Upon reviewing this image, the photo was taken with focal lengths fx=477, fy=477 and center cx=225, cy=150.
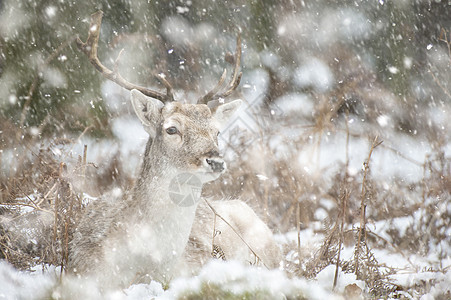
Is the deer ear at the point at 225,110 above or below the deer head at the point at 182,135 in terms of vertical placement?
above

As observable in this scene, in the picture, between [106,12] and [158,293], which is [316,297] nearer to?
[158,293]

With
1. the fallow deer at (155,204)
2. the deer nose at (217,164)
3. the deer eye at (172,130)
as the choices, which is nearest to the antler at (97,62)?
the fallow deer at (155,204)

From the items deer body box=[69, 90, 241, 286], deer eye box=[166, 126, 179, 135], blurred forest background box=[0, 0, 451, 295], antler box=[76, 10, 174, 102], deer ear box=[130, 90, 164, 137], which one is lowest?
deer body box=[69, 90, 241, 286]

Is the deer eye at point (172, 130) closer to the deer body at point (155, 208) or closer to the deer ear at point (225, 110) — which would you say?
the deer body at point (155, 208)

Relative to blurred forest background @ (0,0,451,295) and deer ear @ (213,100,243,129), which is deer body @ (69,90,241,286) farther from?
blurred forest background @ (0,0,451,295)

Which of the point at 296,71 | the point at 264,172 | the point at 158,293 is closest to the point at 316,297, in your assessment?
the point at 158,293

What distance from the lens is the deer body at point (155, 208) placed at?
3.60m

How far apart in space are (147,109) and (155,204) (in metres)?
0.92

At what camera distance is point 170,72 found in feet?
23.8

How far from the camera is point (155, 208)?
388 cm

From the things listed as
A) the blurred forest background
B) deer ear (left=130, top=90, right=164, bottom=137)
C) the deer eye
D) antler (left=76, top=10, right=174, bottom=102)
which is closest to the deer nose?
the deer eye

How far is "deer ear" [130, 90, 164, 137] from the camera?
4.25 metres

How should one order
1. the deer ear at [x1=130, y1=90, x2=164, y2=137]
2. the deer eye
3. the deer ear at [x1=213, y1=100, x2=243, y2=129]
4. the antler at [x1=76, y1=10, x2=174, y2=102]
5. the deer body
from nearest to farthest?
1. the deer body
2. the deer eye
3. the deer ear at [x1=130, y1=90, x2=164, y2=137]
4. the antler at [x1=76, y1=10, x2=174, y2=102]
5. the deer ear at [x1=213, y1=100, x2=243, y2=129]

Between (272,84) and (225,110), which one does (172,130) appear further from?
(272,84)
